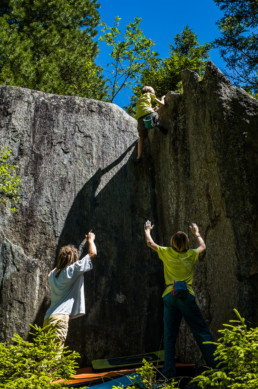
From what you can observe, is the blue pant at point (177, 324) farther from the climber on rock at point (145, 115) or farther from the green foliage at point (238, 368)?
the climber on rock at point (145, 115)

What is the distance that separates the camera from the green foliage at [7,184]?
7.81 meters

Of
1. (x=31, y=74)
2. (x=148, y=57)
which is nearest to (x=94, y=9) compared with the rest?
(x=148, y=57)

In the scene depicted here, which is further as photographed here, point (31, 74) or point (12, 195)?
point (31, 74)

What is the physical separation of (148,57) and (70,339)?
14.4 meters

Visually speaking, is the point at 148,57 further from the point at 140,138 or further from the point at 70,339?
the point at 70,339

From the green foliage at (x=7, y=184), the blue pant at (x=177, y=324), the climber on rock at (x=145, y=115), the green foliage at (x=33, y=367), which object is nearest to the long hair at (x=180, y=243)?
the blue pant at (x=177, y=324)

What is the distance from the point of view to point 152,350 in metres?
7.45

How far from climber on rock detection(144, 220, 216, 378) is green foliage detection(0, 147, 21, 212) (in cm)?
368

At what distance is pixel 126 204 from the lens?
8.45m

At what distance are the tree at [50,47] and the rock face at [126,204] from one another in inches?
260

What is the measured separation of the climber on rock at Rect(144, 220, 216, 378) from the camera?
5039 mm

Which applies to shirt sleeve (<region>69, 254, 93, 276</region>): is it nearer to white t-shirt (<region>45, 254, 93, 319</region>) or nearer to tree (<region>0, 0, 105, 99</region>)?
white t-shirt (<region>45, 254, 93, 319</region>)

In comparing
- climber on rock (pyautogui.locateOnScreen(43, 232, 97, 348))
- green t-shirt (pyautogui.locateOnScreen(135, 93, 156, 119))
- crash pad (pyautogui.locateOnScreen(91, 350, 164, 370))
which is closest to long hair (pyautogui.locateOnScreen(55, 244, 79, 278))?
climber on rock (pyautogui.locateOnScreen(43, 232, 97, 348))

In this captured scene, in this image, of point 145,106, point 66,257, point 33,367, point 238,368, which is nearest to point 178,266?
point 66,257
